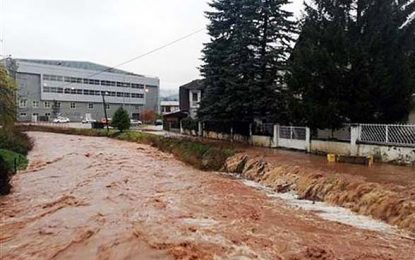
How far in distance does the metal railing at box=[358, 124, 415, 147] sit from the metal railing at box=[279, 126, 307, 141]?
4.33 metres

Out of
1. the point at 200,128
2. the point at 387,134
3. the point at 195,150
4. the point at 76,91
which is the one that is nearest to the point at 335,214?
the point at 387,134

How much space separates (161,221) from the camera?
11141mm

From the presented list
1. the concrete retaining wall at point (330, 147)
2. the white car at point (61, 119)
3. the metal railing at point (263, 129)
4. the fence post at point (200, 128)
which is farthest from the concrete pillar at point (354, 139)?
the white car at point (61, 119)

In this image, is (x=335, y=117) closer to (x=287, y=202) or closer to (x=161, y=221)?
(x=287, y=202)

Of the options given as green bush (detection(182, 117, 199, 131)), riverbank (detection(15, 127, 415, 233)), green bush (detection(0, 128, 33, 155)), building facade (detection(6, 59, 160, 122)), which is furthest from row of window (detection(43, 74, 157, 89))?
riverbank (detection(15, 127, 415, 233))

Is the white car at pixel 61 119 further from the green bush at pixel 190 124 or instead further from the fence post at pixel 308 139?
the fence post at pixel 308 139

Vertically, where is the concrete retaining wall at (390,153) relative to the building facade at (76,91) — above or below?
below

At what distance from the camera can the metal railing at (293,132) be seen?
78.4ft

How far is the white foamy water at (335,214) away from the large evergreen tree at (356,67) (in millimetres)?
7016

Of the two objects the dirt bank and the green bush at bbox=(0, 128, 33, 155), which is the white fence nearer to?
the dirt bank

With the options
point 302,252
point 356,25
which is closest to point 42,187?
point 302,252

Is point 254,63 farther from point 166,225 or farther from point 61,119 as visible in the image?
point 61,119

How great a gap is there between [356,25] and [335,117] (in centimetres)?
465

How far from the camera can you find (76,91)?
85.6 meters
